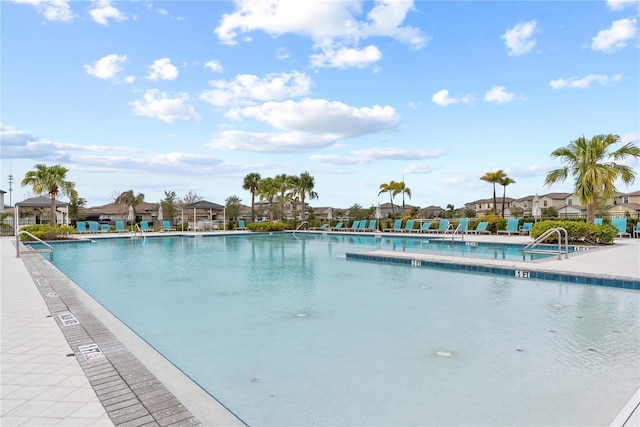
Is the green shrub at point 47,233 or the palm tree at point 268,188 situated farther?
the palm tree at point 268,188

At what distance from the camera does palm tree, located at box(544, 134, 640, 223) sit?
42.4 feet

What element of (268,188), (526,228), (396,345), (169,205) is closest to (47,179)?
(268,188)

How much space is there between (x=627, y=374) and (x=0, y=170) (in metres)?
44.3

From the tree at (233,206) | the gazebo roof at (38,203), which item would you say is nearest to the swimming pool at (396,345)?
the gazebo roof at (38,203)

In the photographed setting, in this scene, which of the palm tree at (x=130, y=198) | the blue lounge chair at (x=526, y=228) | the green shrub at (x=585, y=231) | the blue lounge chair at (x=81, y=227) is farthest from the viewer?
the palm tree at (x=130, y=198)

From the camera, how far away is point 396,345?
4.11 meters

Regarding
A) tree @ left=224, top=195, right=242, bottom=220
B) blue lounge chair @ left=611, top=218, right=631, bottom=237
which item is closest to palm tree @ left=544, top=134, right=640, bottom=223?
blue lounge chair @ left=611, top=218, right=631, bottom=237

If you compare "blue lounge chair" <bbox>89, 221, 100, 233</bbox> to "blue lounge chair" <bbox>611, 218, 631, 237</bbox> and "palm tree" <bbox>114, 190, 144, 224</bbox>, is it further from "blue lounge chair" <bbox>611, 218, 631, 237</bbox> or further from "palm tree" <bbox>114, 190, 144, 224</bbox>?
"blue lounge chair" <bbox>611, 218, 631, 237</bbox>

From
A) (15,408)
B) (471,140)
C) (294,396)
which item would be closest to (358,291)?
(294,396)

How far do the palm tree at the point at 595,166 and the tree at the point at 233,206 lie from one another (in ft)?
109

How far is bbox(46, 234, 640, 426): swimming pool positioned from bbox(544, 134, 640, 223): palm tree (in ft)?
25.9

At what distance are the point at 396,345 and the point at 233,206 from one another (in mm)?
39514

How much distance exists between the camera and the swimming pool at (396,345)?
110 inches

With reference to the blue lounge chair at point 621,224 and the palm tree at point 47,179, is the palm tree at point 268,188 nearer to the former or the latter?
the palm tree at point 47,179
